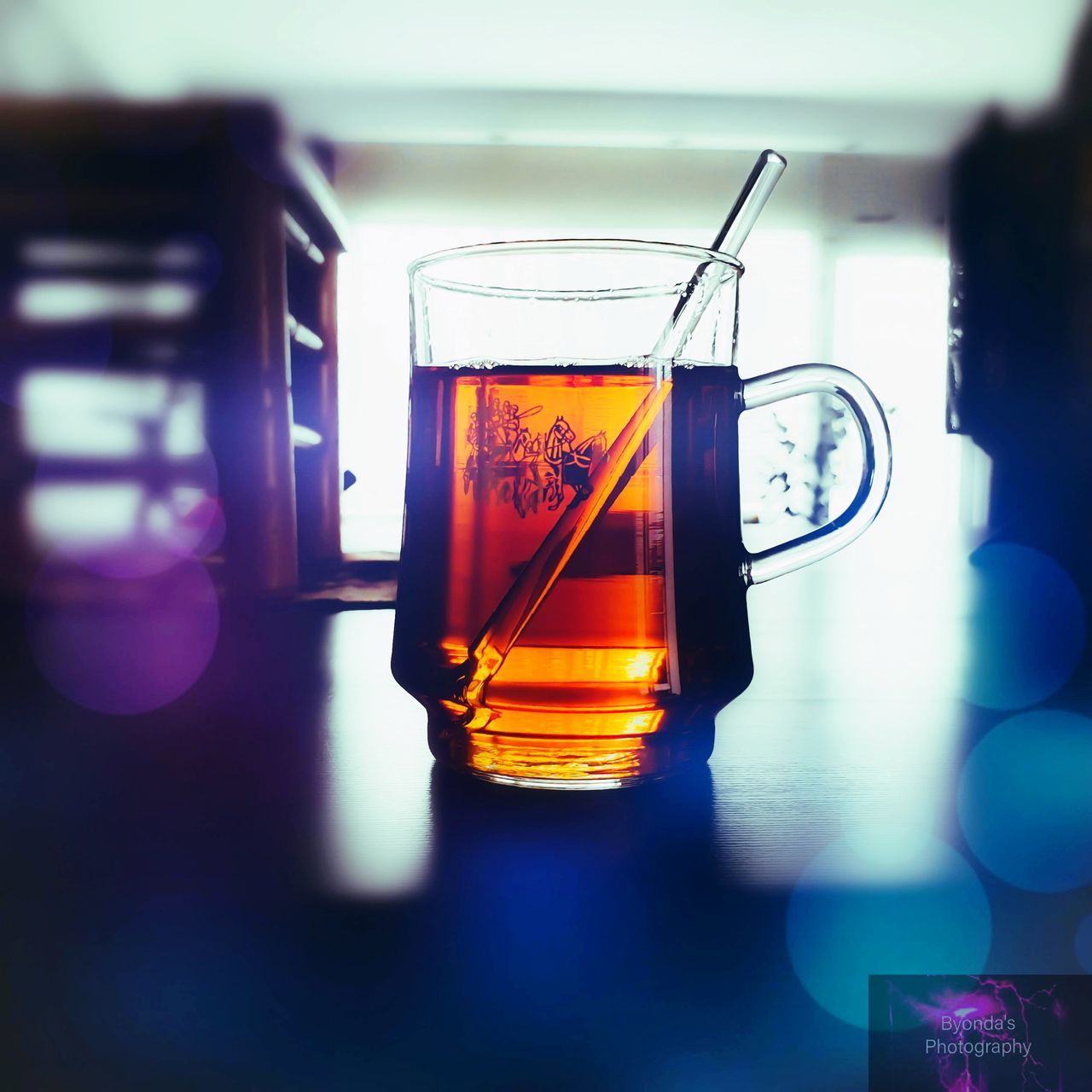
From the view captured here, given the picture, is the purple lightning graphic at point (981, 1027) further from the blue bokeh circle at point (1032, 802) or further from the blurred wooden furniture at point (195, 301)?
the blurred wooden furniture at point (195, 301)

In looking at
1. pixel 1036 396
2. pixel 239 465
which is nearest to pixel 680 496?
pixel 1036 396

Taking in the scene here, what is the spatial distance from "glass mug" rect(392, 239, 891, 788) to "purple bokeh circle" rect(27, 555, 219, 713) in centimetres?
20

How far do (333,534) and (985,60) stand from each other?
199 inches

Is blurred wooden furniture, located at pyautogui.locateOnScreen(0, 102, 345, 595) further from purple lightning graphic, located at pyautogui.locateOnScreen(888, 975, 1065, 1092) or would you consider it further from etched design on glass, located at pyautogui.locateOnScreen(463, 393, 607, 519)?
purple lightning graphic, located at pyautogui.locateOnScreen(888, 975, 1065, 1092)

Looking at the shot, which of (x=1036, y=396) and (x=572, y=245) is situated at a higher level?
(x=1036, y=396)

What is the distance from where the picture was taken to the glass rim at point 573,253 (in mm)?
306

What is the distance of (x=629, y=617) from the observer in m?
0.31

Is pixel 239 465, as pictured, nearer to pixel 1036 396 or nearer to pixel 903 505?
pixel 1036 396

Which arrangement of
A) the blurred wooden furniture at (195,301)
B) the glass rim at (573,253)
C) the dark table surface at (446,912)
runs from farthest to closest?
the blurred wooden furniture at (195,301), the glass rim at (573,253), the dark table surface at (446,912)

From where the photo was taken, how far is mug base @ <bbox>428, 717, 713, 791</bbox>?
31 centimetres

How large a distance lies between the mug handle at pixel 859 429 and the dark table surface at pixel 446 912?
0.23 ft

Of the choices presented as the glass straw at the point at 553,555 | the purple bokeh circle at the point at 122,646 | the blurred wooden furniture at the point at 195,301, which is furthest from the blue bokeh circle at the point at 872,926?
the blurred wooden furniture at the point at 195,301

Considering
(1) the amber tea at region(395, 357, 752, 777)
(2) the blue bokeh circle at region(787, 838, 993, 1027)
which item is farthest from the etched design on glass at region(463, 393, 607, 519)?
(2) the blue bokeh circle at region(787, 838, 993, 1027)

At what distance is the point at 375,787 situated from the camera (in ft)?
1.03
